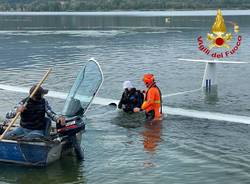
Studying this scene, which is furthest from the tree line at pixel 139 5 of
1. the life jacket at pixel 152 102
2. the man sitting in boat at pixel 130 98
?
the life jacket at pixel 152 102

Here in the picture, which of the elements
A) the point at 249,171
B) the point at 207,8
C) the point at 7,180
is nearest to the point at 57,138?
the point at 7,180

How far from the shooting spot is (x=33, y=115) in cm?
1006

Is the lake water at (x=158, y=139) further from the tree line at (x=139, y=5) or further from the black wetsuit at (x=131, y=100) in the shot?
the tree line at (x=139, y=5)

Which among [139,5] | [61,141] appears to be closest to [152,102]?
[61,141]

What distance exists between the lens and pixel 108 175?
1006cm

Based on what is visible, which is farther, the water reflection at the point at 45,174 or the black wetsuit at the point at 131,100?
the black wetsuit at the point at 131,100

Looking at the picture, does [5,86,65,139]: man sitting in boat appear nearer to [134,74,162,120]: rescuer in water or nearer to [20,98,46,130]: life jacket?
[20,98,46,130]: life jacket

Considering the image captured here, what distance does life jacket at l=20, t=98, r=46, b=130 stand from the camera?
394 inches

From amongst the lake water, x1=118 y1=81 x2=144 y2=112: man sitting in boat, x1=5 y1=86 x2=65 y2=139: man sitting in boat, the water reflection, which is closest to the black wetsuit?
x1=118 y1=81 x2=144 y2=112: man sitting in boat

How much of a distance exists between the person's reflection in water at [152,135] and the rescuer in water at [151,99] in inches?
8.8

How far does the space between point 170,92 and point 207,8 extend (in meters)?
111

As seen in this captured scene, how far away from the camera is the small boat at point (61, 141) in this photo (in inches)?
380

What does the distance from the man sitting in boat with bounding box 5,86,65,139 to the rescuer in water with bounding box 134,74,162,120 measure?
13.2 ft

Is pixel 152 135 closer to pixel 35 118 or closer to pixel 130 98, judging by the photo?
pixel 130 98
